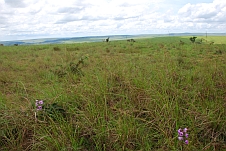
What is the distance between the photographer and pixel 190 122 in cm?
254

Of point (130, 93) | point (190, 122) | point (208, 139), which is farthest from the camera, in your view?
point (130, 93)

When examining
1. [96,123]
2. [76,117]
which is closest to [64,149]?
[96,123]

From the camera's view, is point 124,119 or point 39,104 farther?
point 39,104

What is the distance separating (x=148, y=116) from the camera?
2.87m

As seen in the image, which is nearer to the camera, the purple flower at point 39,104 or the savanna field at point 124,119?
the savanna field at point 124,119

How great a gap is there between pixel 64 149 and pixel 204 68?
3.17 metres

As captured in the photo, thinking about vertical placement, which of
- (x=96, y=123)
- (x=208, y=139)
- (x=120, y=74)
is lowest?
(x=208, y=139)

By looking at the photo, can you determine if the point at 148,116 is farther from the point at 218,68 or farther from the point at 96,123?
the point at 218,68

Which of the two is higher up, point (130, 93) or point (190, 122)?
point (130, 93)

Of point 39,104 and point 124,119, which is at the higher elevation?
point 39,104

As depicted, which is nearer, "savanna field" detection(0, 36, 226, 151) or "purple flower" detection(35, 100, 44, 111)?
"savanna field" detection(0, 36, 226, 151)

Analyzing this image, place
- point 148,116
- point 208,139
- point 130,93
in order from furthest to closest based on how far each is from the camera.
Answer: point 130,93, point 148,116, point 208,139

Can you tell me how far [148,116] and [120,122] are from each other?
0.50 metres

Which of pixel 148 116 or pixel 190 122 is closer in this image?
pixel 190 122
